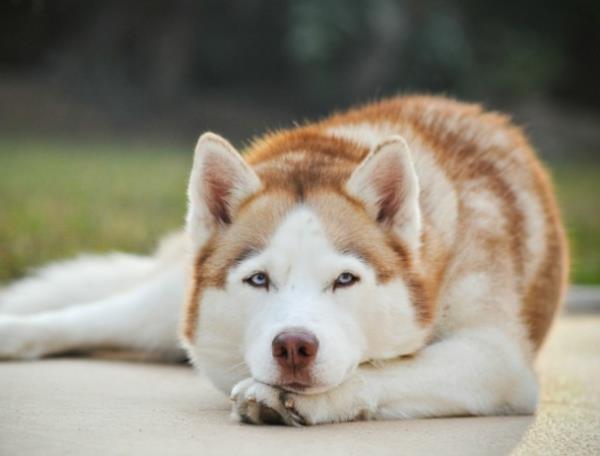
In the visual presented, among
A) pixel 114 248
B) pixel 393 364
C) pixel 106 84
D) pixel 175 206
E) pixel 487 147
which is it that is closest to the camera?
pixel 393 364

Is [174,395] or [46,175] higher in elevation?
[46,175]

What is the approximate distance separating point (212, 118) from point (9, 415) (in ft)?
50.6

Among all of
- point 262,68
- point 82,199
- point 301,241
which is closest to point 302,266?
point 301,241

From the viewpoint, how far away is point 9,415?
3473mm

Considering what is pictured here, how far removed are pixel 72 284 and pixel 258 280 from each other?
234 centimetres

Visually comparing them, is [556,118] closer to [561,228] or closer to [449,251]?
[561,228]

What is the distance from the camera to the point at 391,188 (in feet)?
12.5

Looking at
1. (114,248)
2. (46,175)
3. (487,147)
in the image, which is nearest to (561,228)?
(487,147)

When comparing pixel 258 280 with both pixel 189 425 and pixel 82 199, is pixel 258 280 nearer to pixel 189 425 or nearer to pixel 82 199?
pixel 189 425

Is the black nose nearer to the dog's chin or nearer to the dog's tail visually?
the dog's chin

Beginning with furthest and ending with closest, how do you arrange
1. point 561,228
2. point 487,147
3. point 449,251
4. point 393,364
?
point 561,228 → point 487,147 → point 449,251 → point 393,364

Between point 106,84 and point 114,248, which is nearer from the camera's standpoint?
point 114,248

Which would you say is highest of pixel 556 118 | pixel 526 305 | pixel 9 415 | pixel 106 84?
pixel 106 84

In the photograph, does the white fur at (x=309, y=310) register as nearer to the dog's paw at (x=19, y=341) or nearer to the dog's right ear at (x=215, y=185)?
the dog's right ear at (x=215, y=185)
